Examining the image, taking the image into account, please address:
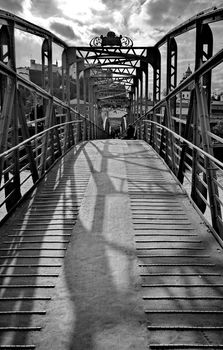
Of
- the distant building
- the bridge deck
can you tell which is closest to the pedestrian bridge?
the bridge deck

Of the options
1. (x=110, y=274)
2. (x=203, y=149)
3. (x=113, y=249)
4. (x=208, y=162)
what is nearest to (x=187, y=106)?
(x=203, y=149)

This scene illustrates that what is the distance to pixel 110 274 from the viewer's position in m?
3.29

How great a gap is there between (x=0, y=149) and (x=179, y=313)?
2868 millimetres

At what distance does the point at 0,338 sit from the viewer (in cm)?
249

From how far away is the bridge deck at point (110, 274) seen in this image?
2520 millimetres

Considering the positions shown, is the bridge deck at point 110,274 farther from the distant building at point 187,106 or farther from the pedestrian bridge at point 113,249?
the distant building at point 187,106

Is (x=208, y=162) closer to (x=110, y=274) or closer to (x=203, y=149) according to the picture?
(x=203, y=149)

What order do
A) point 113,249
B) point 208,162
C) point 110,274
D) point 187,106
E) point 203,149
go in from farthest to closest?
point 187,106 < point 203,149 < point 208,162 < point 113,249 < point 110,274

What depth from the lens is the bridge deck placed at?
252 cm

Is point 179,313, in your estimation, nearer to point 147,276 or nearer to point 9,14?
point 147,276

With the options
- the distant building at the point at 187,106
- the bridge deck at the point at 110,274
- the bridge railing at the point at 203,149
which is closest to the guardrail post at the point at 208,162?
the bridge railing at the point at 203,149

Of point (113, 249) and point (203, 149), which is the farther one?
point (203, 149)

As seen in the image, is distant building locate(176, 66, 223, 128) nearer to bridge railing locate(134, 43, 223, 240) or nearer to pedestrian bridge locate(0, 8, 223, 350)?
bridge railing locate(134, 43, 223, 240)

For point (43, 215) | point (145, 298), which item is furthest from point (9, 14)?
point (145, 298)
